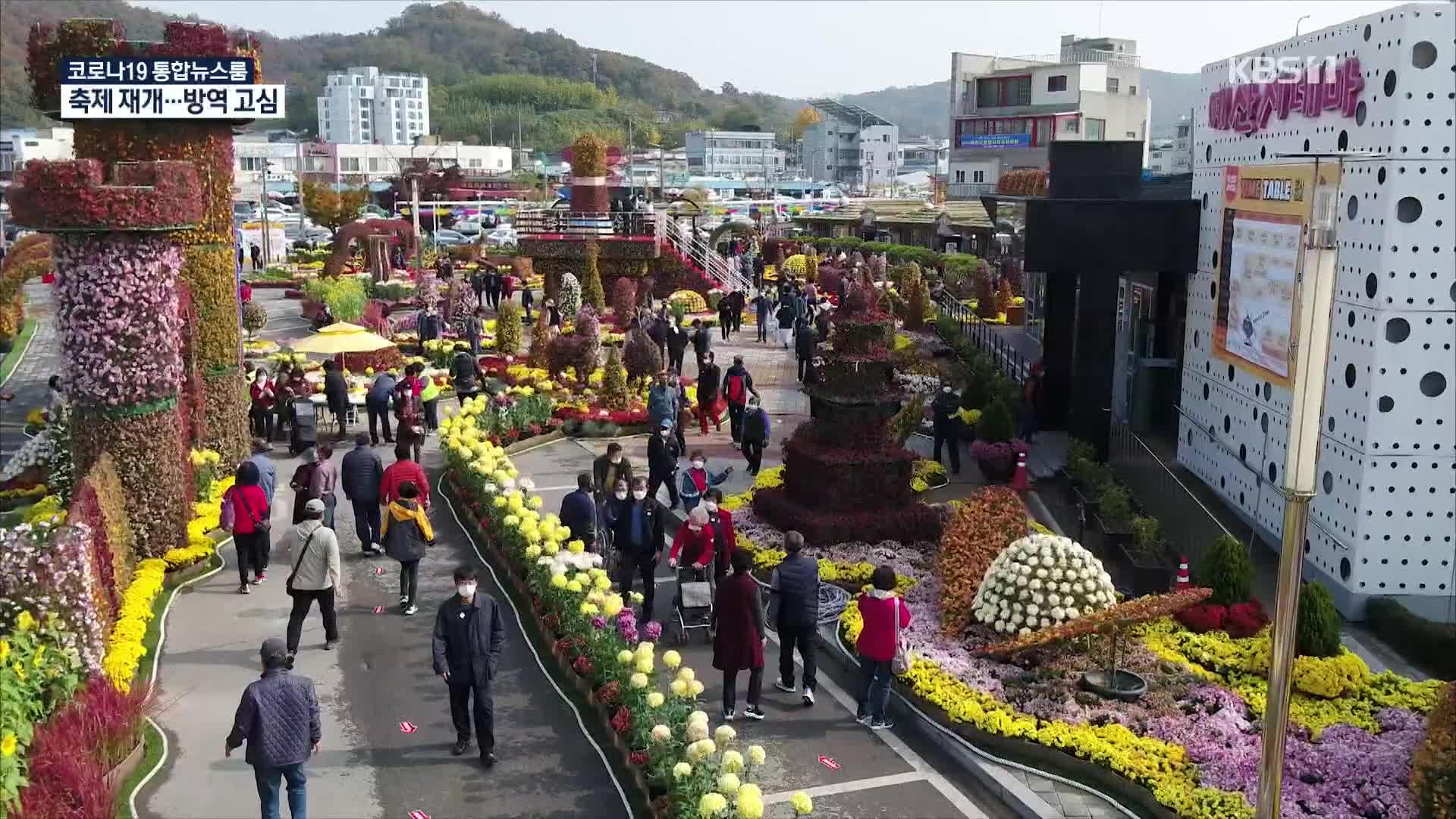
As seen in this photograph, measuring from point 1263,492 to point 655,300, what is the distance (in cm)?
2547

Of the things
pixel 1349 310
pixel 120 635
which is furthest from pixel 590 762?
pixel 1349 310

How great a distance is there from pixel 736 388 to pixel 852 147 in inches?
5642

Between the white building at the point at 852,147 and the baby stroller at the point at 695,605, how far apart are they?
143625 mm

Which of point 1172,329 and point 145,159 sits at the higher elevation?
point 145,159

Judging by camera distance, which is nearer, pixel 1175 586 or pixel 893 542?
pixel 1175 586

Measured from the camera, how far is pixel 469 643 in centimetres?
906

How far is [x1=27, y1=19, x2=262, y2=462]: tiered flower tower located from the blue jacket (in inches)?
350

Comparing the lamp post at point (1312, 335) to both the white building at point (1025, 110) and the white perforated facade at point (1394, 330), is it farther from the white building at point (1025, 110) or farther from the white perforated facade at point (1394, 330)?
the white building at point (1025, 110)

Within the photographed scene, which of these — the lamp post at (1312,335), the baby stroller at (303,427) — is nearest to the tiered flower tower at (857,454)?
the baby stroller at (303,427)

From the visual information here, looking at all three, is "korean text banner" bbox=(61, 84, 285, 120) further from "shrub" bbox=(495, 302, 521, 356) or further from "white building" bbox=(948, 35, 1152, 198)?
"white building" bbox=(948, 35, 1152, 198)

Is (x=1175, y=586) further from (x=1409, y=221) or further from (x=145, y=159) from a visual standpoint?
(x=145, y=159)

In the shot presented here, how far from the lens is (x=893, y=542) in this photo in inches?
573

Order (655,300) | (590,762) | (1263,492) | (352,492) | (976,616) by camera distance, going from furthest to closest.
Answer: (655,300), (1263,492), (352,492), (976,616), (590,762)

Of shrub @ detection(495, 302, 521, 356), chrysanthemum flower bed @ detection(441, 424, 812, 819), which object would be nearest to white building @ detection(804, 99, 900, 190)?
shrub @ detection(495, 302, 521, 356)
